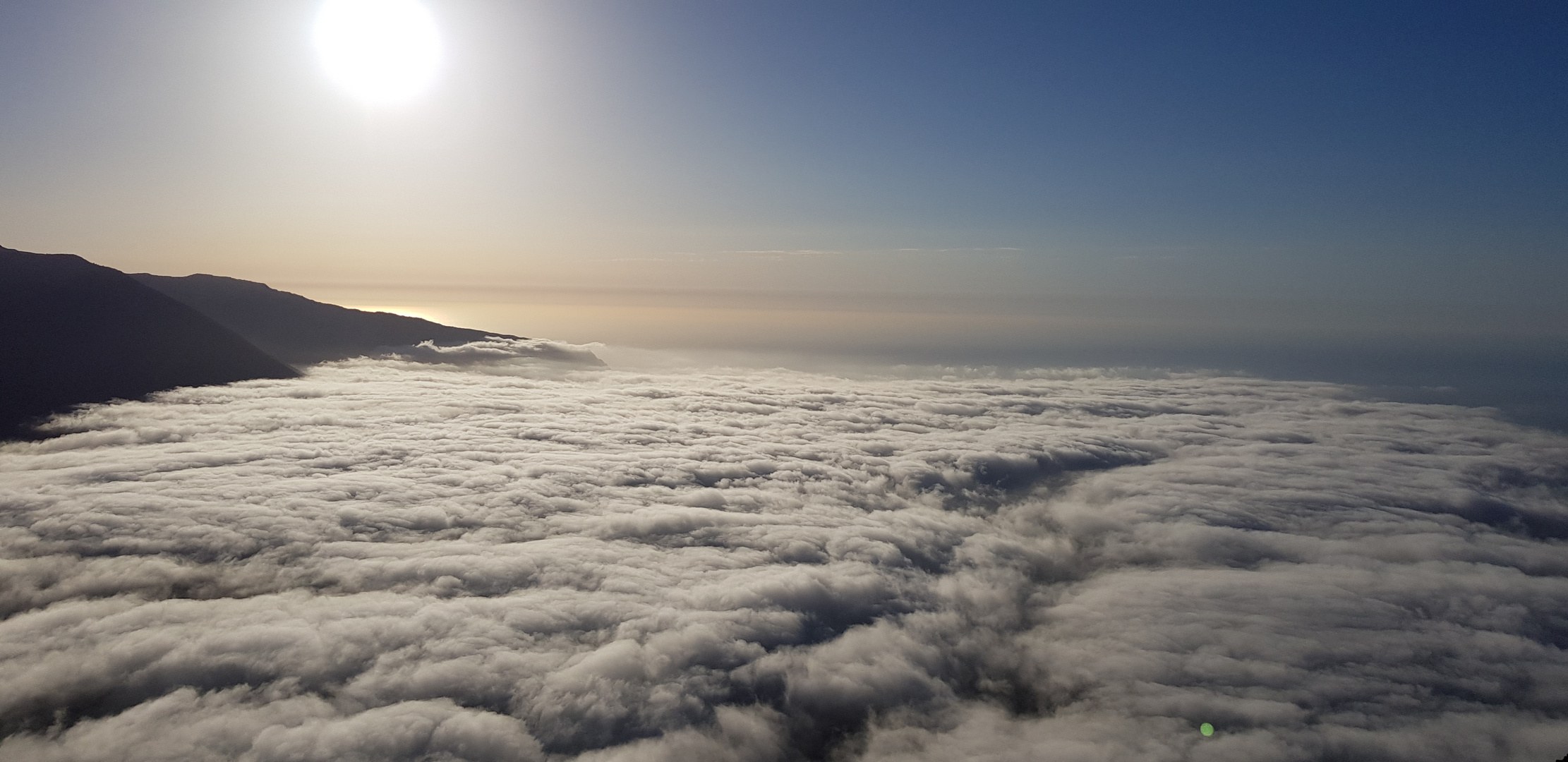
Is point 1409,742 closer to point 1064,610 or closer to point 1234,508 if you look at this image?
point 1064,610

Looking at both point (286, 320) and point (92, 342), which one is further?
point (286, 320)

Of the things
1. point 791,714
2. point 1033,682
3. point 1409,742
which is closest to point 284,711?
point 791,714

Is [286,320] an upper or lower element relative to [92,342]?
upper

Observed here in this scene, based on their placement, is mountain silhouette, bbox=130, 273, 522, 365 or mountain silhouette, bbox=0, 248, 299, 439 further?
mountain silhouette, bbox=130, 273, 522, 365
